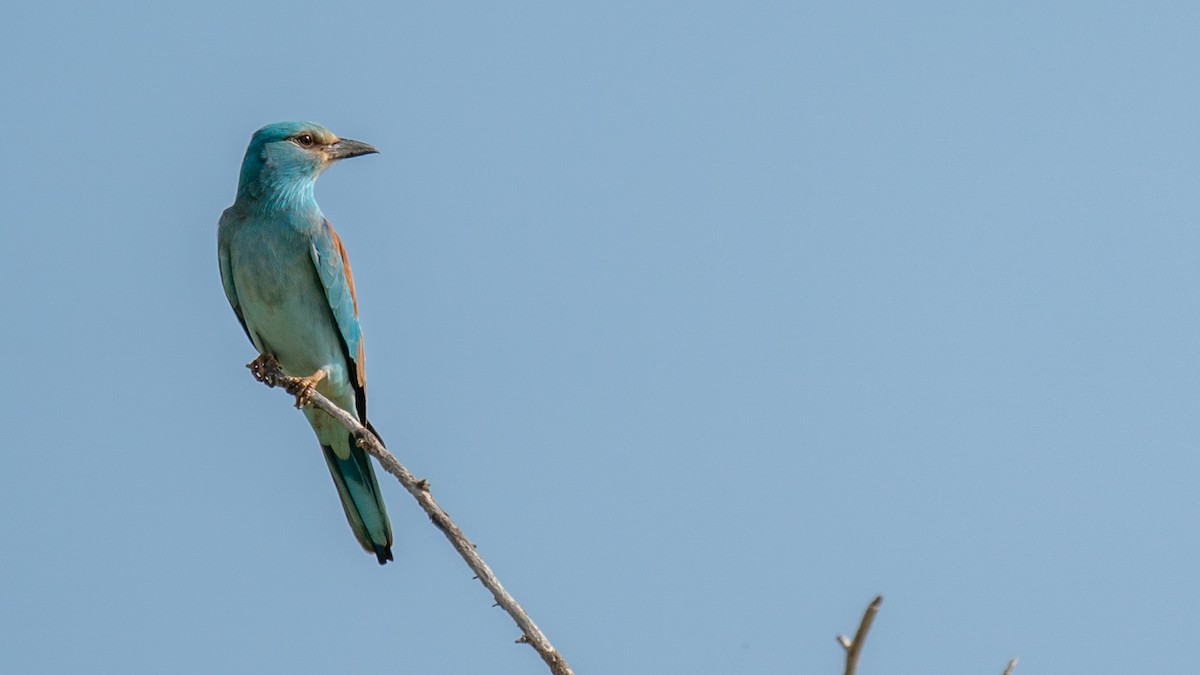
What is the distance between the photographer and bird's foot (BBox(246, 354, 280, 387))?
835cm

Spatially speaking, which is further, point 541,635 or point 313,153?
point 313,153

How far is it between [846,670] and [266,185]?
20.9ft

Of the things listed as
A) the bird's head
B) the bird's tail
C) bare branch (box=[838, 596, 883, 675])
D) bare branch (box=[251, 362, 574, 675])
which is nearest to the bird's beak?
the bird's head

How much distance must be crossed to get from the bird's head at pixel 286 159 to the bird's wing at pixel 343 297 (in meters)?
0.35

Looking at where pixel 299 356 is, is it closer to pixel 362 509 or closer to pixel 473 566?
pixel 362 509

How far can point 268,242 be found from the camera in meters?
8.52

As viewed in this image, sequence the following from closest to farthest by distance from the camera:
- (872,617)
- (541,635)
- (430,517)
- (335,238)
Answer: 1. (872,617)
2. (541,635)
3. (430,517)
4. (335,238)

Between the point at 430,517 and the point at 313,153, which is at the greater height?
the point at 313,153

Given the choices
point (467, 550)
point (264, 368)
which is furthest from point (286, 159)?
point (467, 550)

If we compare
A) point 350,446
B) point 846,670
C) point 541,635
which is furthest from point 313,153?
point 846,670

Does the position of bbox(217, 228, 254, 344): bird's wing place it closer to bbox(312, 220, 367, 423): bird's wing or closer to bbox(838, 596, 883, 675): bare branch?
bbox(312, 220, 367, 423): bird's wing

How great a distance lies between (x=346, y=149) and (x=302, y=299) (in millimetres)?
1280

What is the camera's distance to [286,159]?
8.89 m

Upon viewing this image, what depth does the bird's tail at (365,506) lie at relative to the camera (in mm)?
8203
